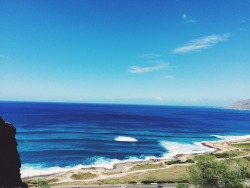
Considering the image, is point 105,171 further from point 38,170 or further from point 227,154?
point 227,154

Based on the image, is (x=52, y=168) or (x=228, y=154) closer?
(x=52, y=168)

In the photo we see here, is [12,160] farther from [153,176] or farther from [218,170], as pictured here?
[153,176]

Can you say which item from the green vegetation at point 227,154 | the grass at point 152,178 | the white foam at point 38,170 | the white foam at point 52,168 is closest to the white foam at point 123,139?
the white foam at point 52,168

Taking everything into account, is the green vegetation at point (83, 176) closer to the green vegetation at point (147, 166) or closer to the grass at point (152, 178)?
the grass at point (152, 178)

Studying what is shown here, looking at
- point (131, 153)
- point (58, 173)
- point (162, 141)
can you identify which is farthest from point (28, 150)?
point (162, 141)

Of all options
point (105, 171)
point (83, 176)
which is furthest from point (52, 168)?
point (105, 171)

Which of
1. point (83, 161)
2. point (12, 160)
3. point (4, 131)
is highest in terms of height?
point (4, 131)
